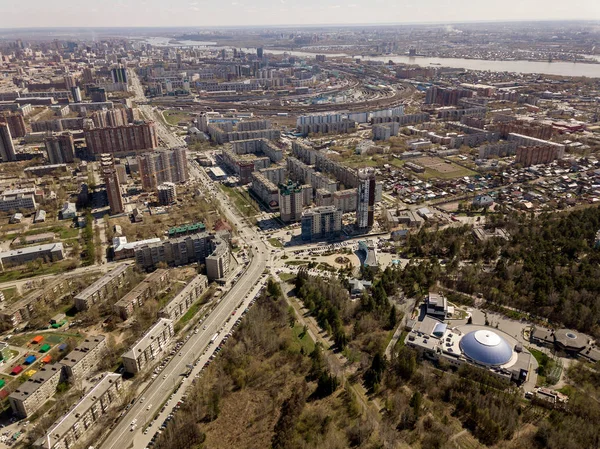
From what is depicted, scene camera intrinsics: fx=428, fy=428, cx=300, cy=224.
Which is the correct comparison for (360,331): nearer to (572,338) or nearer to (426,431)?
(426,431)

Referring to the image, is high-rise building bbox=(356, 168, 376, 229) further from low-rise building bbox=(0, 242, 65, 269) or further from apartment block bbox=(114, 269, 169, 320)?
low-rise building bbox=(0, 242, 65, 269)

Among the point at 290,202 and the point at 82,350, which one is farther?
the point at 290,202

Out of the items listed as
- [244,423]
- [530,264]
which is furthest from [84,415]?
[530,264]

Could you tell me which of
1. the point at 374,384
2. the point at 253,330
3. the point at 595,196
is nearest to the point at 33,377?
the point at 253,330

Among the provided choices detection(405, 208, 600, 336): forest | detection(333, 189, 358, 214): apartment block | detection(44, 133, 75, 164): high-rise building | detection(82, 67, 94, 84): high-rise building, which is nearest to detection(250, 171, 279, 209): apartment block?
detection(333, 189, 358, 214): apartment block

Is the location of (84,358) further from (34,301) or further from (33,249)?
(33,249)

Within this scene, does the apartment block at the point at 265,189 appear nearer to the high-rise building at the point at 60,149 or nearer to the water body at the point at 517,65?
the high-rise building at the point at 60,149

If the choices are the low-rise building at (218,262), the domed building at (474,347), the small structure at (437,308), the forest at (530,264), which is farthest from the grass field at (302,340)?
the forest at (530,264)
